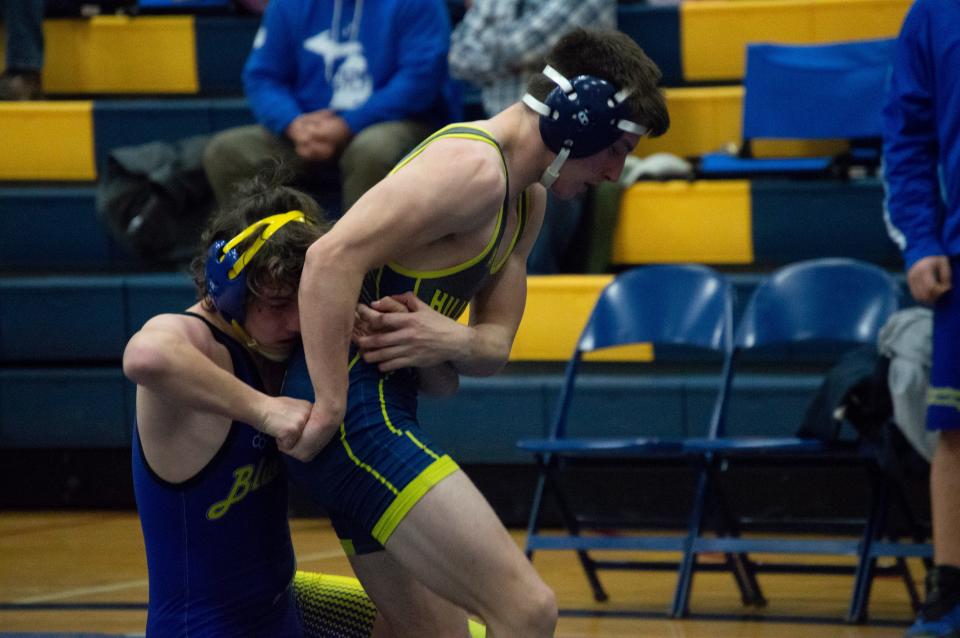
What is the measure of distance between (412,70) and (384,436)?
344cm

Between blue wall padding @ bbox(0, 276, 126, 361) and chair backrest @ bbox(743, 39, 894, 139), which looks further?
blue wall padding @ bbox(0, 276, 126, 361)

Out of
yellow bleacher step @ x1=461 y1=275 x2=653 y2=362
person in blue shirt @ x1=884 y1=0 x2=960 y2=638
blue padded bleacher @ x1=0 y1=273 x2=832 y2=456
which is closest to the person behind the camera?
person in blue shirt @ x1=884 y1=0 x2=960 y2=638

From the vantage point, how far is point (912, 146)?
4047 mm

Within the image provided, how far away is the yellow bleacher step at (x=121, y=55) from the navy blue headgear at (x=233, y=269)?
465cm

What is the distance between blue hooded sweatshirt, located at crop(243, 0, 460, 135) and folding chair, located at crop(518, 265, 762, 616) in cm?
127

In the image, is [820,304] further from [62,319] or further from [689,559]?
[62,319]

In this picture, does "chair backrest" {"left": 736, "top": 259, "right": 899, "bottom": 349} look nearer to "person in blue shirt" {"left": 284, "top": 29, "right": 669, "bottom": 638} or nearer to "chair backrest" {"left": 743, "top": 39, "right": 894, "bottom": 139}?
"chair backrest" {"left": 743, "top": 39, "right": 894, "bottom": 139}

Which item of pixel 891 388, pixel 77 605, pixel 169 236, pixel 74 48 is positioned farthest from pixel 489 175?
pixel 74 48

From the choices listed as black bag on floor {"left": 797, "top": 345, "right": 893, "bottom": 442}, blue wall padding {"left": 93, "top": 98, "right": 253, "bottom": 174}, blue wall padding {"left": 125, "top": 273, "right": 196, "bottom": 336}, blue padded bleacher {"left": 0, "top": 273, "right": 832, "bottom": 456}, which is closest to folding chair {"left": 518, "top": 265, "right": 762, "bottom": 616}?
black bag on floor {"left": 797, "top": 345, "right": 893, "bottom": 442}

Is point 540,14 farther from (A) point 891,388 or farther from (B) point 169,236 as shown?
(A) point 891,388

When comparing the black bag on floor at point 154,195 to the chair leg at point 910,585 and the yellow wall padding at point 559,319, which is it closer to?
the yellow wall padding at point 559,319

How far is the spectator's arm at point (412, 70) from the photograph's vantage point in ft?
19.7

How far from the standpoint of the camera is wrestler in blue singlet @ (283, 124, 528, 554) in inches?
106

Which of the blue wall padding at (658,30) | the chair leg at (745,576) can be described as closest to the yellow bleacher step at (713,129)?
the blue wall padding at (658,30)
